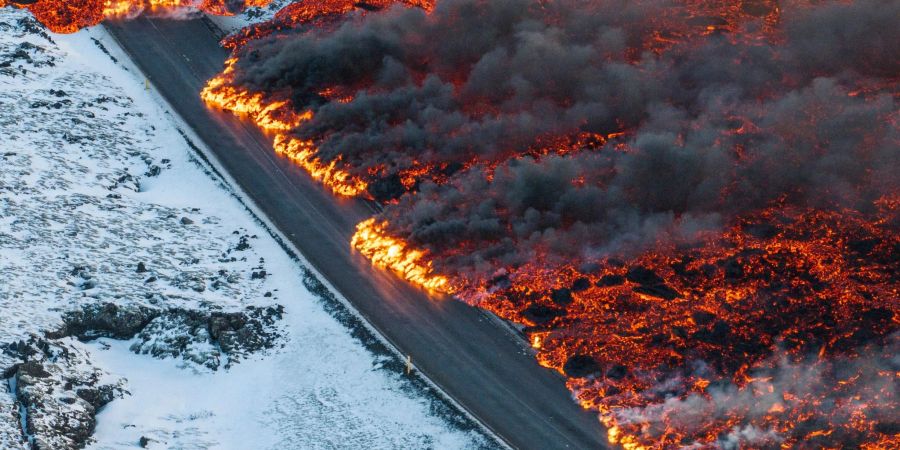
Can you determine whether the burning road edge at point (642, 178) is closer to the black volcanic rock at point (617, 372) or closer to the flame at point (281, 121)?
the flame at point (281, 121)

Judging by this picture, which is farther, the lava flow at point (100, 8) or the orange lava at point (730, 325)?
the lava flow at point (100, 8)

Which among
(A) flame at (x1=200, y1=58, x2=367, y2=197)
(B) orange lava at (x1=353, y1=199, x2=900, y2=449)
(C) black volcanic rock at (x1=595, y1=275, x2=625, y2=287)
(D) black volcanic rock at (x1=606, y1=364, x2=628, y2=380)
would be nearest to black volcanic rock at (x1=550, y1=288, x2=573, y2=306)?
(B) orange lava at (x1=353, y1=199, x2=900, y2=449)

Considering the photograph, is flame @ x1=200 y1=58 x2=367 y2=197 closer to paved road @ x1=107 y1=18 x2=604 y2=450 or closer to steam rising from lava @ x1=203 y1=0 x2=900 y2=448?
steam rising from lava @ x1=203 y1=0 x2=900 y2=448

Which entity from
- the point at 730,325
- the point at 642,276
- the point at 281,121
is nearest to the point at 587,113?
the point at 642,276

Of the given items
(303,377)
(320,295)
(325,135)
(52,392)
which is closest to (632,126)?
(325,135)

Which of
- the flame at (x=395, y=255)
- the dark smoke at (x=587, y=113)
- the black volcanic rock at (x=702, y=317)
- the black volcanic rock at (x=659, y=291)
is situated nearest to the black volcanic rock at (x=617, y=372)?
the black volcanic rock at (x=702, y=317)

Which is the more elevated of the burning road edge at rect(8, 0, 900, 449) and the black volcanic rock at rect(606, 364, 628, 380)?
the burning road edge at rect(8, 0, 900, 449)

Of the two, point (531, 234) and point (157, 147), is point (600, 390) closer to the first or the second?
point (531, 234)
